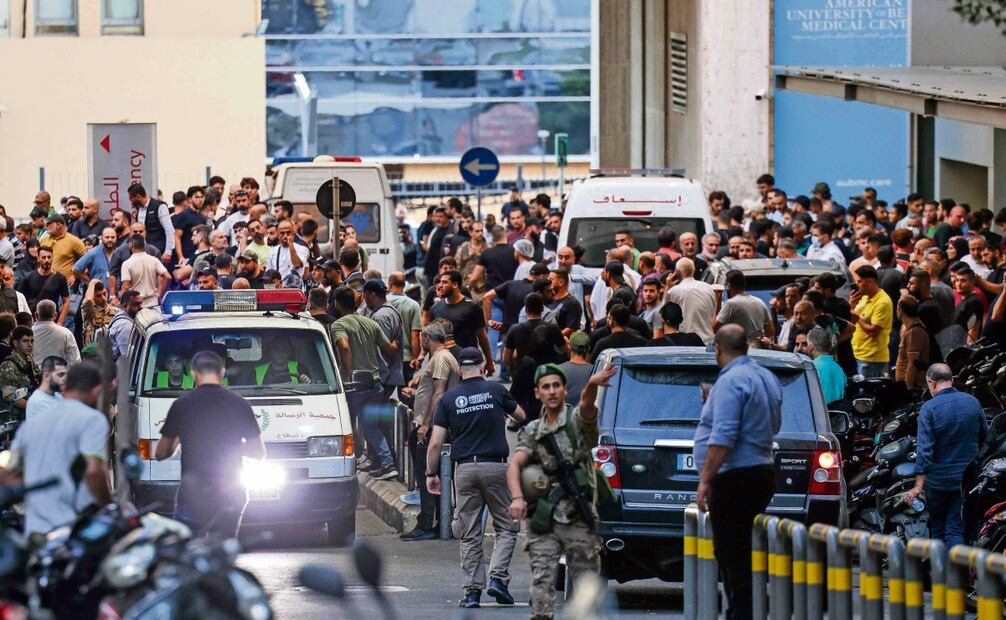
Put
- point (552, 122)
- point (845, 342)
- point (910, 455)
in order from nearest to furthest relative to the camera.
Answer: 1. point (910, 455)
2. point (845, 342)
3. point (552, 122)

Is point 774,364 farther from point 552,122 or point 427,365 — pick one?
point 552,122

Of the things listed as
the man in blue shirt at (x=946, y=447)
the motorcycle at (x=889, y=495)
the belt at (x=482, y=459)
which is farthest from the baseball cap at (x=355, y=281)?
the man in blue shirt at (x=946, y=447)

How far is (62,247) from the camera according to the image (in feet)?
78.4

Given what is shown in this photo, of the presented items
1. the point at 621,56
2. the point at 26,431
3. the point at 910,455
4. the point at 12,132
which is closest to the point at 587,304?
the point at 910,455

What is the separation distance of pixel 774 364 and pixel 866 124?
23983 mm

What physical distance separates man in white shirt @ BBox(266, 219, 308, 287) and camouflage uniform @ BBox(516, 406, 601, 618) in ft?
37.9

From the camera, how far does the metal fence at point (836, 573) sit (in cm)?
855

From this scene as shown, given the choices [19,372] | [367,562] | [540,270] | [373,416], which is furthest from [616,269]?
[367,562]

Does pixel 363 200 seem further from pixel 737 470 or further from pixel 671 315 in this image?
pixel 737 470

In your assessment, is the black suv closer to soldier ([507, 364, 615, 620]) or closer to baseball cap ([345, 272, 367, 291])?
soldier ([507, 364, 615, 620])

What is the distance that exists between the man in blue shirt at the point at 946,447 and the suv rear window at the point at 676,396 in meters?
1.14

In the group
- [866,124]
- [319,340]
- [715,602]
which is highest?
[866,124]

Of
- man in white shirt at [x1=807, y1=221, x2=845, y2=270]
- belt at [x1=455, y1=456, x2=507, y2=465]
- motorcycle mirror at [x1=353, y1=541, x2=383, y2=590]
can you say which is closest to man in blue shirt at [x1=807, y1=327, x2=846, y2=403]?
belt at [x1=455, y1=456, x2=507, y2=465]

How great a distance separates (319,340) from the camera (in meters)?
16.4
